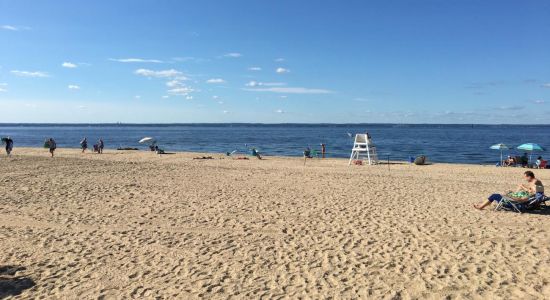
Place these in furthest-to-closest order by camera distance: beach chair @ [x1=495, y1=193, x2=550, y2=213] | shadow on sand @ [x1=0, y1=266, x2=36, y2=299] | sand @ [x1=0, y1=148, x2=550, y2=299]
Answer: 1. beach chair @ [x1=495, y1=193, x2=550, y2=213]
2. sand @ [x1=0, y1=148, x2=550, y2=299]
3. shadow on sand @ [x1=0, y1=266, x2=36, y2=299]

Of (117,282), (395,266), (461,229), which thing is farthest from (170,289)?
(461,229)

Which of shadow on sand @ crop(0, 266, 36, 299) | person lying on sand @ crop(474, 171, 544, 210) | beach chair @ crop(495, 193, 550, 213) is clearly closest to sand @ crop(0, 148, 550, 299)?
shadow on sand @ crop(0, 266, 36, 299)

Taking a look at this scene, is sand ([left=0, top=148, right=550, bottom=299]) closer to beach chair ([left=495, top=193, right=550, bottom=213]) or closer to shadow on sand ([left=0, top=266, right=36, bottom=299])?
shadow on sand ([left=0, top=266, right=36, bottom=299])

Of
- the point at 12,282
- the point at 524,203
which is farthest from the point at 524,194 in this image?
the point at 12,282

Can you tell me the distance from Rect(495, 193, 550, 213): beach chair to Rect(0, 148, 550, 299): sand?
0.82ft

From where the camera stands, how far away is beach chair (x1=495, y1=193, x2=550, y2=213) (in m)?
10.2

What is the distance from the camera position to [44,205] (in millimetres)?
11055

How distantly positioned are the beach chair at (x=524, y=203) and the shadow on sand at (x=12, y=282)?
1039cm

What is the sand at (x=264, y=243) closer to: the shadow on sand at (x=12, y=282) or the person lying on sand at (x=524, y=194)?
the shadow on sand at (x=12, y=282)

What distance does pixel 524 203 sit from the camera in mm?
10289

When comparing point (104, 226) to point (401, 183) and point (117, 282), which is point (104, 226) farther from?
point (401, 183)

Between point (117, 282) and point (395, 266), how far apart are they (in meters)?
4.27

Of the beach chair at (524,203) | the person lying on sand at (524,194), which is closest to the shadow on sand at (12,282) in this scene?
the person lying on sand at (524,194)

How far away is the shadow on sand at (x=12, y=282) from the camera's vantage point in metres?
5.70
